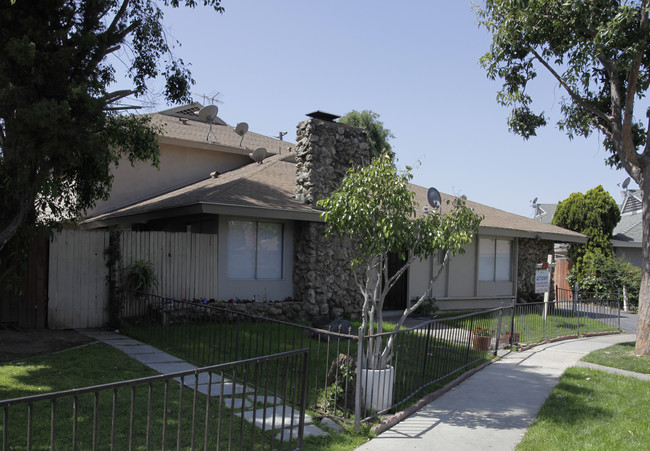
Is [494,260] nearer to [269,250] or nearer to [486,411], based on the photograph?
[269,250]

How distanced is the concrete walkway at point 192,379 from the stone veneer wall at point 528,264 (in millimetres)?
14684

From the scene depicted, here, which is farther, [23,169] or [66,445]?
[23,169]

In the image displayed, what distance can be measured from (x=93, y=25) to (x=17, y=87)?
2.42m

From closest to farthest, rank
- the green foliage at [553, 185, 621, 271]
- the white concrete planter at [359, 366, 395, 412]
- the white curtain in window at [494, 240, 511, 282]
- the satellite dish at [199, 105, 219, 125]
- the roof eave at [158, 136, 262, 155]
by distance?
the white concrete planter at [359, 366, 395, 412], the roof eave at [158, 136, 262, 155], the satellite dish at [199, 105, 219, 125], the white curtain in window at [494, 240, 511, 282], the green foliage at [553, 185, 621, 271]

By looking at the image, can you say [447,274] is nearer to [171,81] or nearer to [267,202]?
[267,202]

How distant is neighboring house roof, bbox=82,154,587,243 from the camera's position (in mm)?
11711

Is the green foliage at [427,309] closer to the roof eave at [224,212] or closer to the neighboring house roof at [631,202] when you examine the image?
the roof eave at [224,212]

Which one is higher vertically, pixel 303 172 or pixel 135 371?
pixel 303 172

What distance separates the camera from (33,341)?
356 inches

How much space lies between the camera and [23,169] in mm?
8000

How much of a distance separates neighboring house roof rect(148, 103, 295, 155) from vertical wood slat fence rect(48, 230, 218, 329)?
17.4 ft

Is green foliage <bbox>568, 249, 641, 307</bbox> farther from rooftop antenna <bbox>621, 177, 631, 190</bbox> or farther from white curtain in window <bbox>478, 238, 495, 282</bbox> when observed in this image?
rooftop antenna <bbox>621, 177, 631, 190</bbox>

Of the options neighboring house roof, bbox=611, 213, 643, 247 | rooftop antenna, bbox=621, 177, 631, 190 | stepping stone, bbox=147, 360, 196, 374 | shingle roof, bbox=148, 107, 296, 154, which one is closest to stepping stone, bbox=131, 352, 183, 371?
stepping stone, bbox=147, 360, 196, 374

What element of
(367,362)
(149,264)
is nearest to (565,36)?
(367,362)
